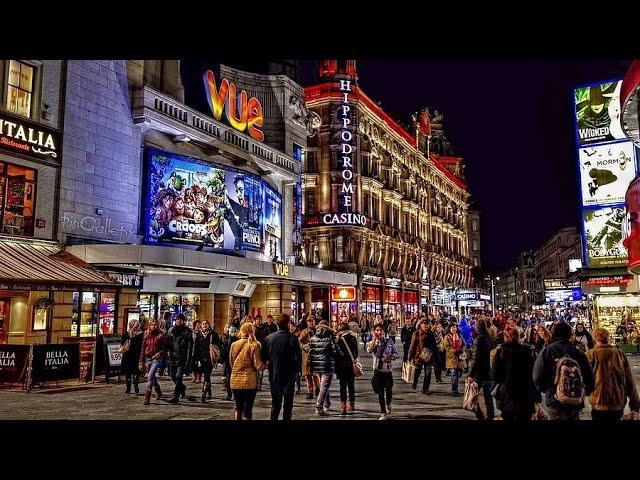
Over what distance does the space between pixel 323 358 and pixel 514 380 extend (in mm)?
4546

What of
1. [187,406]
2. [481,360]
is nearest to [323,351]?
[481,360]

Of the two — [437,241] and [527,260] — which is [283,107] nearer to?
[437,241]

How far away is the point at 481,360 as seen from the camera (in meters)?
9.82

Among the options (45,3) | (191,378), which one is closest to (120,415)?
(191,378)

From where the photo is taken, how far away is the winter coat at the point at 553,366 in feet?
23.5

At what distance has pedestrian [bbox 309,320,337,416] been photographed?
36.9 feet

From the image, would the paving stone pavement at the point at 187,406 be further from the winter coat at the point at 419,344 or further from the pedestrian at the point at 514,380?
the pedestrian at the point at 514,380

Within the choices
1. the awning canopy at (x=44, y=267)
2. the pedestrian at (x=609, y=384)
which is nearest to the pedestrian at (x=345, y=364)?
the pedestrian at (x=609, y=384)

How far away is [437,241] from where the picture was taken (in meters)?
73.4

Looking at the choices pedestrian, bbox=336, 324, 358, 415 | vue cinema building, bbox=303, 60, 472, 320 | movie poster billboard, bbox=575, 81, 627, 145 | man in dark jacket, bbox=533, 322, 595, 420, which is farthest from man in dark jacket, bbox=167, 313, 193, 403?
movie poster billboard, bbox=575, 81, 627, 145

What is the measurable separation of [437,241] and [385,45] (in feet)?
231

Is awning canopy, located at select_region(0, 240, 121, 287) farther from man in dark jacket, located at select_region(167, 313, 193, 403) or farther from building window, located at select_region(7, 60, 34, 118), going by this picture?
man in dark jacket, located at select_region(167, 313, 193, 403)

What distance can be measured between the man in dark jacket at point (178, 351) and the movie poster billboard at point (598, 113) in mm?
29895

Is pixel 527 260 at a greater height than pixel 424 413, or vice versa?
pixel 527 260
